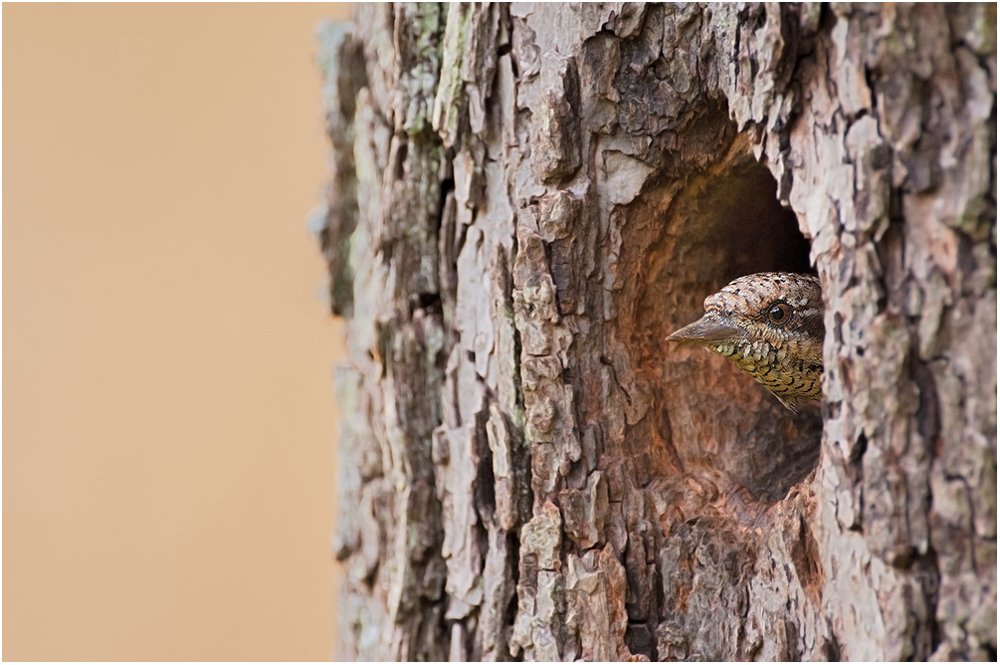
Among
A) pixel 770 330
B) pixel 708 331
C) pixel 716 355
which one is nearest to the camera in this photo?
pixel 708 331

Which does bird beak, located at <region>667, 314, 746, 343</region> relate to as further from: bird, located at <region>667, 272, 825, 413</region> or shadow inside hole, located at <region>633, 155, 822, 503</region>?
shadow inside hole, located at <region>633, 155, 822, 503</region>

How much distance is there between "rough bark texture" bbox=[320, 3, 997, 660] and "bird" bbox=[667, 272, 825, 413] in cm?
11

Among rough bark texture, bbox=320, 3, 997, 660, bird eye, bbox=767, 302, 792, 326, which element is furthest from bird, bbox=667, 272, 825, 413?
rough bark texture, bbox=320, 3, 997, 660

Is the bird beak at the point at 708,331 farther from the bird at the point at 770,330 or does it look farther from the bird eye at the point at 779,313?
the bird eye at the point at 779,313

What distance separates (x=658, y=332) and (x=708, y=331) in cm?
16

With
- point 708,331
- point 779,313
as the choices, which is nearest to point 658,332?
point 708,331

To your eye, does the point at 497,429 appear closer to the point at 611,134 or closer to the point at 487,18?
the point at 611,134

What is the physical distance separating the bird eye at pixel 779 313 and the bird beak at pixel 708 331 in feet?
0.35

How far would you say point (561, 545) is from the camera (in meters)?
1.89

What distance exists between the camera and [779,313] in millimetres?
2035

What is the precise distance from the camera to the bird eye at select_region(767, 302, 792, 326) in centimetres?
202

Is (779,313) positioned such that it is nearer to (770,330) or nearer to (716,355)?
(770,330)

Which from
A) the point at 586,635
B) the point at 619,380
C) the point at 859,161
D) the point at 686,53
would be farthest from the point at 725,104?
the point at 586,635

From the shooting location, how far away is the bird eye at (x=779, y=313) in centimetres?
202
